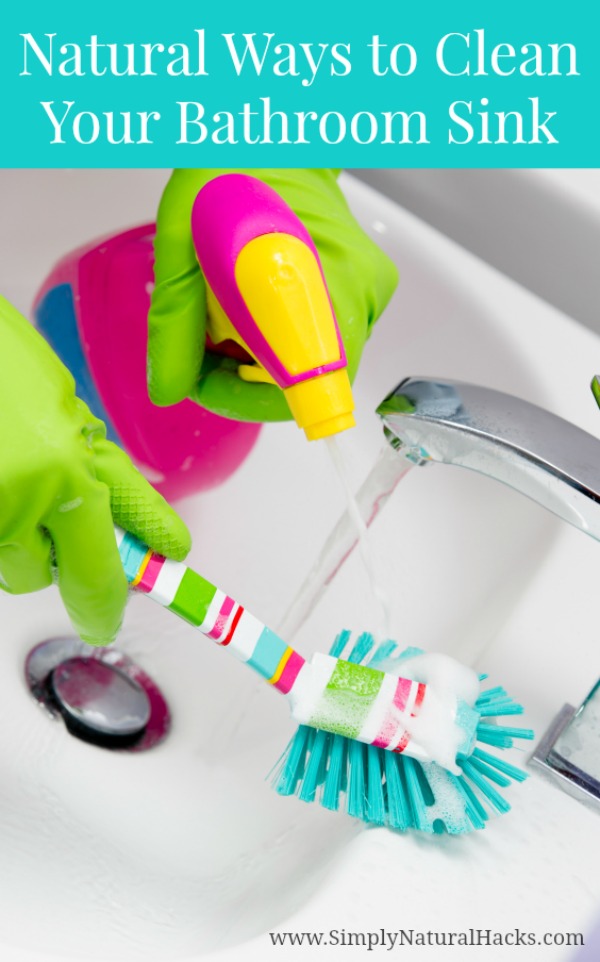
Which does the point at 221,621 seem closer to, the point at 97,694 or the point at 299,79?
the point at 97,694

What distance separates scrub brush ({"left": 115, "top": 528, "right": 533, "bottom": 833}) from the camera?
0.43 metres

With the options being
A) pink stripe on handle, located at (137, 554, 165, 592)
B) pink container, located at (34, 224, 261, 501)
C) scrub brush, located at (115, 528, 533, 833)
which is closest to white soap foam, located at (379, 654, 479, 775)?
scrub brush, located at (115, 528, 533, 833)

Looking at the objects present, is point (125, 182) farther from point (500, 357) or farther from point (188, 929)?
point (188, 929)

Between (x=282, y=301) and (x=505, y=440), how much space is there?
0.10m

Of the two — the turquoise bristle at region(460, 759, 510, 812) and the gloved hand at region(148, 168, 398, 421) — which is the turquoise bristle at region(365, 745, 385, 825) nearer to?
the turquoise bristle at region(460, 759, 510, 812)

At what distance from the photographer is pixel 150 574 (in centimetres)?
44

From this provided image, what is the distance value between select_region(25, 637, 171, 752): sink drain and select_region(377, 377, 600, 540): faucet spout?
0.23 m

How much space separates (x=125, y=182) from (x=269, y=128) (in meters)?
0.15

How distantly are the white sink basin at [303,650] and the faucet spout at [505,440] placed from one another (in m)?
0.11

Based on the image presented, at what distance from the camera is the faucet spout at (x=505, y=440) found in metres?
0.41

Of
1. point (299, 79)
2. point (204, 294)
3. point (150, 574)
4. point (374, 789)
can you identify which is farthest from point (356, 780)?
point (299, 79)

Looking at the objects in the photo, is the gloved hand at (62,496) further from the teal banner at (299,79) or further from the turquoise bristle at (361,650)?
the teal banner at (299,79)

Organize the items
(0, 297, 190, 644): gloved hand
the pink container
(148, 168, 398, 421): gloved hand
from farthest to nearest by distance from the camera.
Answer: the pink container → (148, 168, 398, 421): gloved hand → (0, 297, 190, 644): gloved hand

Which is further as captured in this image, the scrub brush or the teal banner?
the teal banner
